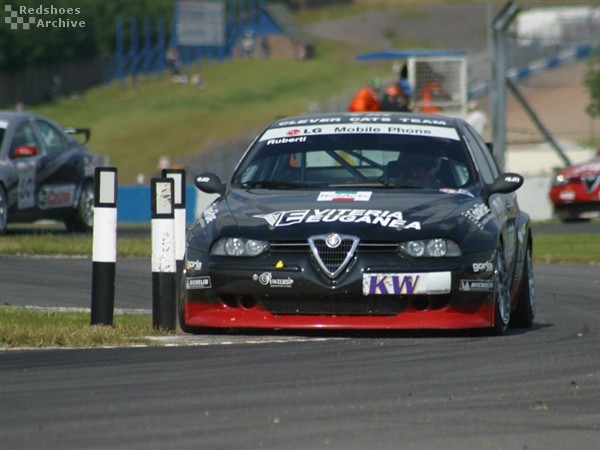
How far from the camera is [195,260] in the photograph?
951cm

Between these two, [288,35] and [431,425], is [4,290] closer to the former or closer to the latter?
[431,425]

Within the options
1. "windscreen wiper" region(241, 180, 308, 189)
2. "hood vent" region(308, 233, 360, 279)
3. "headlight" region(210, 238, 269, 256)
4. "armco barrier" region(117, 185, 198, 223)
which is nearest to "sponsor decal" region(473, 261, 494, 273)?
"hood vent" region(308, 233, 360, 279)

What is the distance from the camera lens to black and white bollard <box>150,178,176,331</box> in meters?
9.70

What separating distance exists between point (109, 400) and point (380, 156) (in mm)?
4158

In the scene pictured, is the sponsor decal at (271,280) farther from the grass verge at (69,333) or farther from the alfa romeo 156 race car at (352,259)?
the grass verge at (69,333)

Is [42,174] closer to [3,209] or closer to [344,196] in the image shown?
[3,209]

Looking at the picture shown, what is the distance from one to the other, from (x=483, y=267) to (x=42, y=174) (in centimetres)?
1138

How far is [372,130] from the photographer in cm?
1076

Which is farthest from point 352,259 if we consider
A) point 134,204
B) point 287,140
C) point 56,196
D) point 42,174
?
point 134,204

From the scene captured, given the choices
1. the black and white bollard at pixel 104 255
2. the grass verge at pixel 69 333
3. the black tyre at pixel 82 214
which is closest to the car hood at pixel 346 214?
the black and white bollard at pixel 104 255

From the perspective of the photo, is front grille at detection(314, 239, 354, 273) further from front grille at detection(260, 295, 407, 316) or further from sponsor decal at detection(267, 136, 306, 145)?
sponsor decal at detection(267, 136, 306, 145)

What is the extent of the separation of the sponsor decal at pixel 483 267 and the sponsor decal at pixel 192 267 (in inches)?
62.0

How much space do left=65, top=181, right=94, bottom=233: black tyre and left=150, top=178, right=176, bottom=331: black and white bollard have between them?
11.1 metres

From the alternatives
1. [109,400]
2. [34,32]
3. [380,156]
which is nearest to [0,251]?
[380,156]
